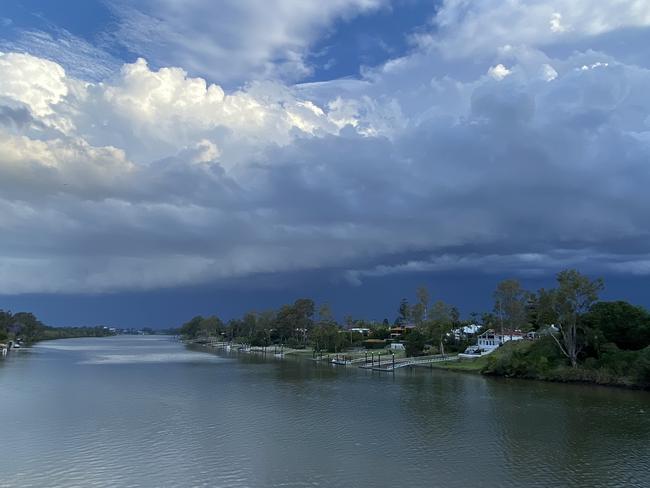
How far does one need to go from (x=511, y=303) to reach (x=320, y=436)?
293 ft

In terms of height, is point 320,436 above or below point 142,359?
above

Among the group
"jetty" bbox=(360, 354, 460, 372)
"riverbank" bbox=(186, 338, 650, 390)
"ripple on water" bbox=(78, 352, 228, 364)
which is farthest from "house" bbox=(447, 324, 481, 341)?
"ripple on water" bbox=(78, 352, 228, 364)

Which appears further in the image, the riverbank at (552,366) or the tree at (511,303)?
the tree at (511,303)

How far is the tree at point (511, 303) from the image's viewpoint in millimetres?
119375

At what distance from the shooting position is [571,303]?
84188 millimetres

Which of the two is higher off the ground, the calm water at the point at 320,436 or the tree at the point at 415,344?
the tree at the point at 415,344

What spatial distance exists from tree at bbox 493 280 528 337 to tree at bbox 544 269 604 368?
1269 inches

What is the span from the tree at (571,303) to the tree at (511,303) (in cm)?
3224

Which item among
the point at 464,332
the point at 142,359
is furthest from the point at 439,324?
the point at 142,359

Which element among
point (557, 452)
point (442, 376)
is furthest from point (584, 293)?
point (557, 452)

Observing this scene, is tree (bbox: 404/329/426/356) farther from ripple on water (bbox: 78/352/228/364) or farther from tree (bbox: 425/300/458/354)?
ripple on water (bbox: 78/352/228/364)

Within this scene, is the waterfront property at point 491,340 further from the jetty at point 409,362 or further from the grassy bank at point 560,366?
the grassy bank at point 560,366

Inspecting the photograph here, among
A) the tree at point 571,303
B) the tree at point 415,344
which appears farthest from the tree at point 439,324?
the tree at point 571,303

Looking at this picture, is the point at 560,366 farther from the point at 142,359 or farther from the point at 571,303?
the point at 142,359
